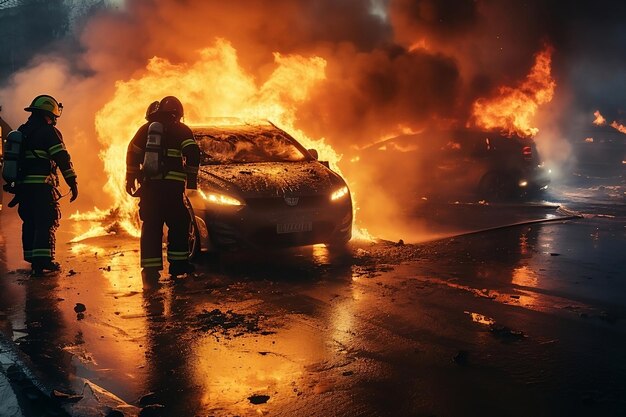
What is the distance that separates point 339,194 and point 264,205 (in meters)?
1.03

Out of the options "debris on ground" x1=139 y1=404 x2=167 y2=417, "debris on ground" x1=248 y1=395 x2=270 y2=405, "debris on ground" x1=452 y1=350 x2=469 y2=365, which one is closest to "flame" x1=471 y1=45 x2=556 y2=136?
"debris on ground" x1=452 y1=350 x2=469 y2=365

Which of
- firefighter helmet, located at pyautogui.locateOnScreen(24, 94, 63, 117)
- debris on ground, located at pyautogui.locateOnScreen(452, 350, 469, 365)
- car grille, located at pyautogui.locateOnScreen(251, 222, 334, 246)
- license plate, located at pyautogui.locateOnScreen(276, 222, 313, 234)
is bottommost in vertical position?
debris on ground, located at pyautogui.locateOnScreen(452, 350, 469, 365)

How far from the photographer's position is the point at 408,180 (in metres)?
15.7

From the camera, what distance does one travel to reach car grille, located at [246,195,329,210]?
21.7 ft

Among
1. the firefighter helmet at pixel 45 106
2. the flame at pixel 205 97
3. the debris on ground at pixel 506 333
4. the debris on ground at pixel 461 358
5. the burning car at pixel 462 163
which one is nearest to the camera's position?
the debris on ground at pixel 461 358

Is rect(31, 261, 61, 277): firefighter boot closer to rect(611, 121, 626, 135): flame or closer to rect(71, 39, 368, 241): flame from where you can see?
rect(71, 39, 368, 241): flame

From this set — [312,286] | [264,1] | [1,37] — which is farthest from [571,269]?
[1,37]

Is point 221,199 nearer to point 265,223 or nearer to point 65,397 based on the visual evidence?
point 265,223

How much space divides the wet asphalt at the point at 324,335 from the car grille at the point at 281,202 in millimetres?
705

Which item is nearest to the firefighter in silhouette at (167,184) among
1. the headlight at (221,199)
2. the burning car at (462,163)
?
the headlight at (221,199)

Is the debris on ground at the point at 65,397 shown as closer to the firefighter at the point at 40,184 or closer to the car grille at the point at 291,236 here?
the car grille at the point at 291,236

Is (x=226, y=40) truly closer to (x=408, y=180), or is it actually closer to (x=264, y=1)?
(x=264, y=1)

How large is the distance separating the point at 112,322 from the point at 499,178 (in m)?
12.2

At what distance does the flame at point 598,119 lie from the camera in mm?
31969
